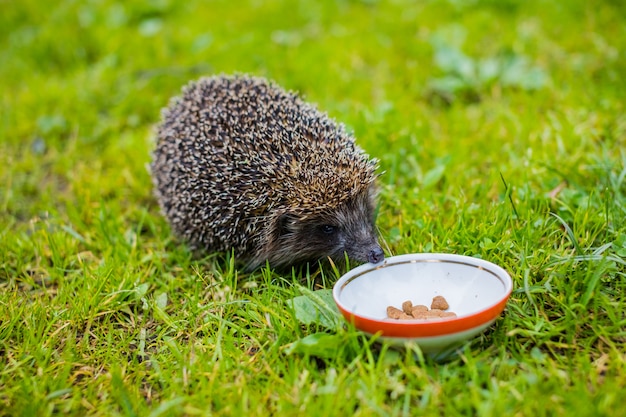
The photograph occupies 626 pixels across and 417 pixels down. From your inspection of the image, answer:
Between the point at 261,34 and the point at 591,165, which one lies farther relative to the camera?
the point at 261,34

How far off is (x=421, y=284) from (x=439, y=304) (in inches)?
8.1

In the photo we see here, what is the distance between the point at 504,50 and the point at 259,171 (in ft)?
11.3

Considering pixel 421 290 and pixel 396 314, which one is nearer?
pixel 396 314

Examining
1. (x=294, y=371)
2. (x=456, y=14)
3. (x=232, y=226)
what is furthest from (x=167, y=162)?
(x=456, y=14)

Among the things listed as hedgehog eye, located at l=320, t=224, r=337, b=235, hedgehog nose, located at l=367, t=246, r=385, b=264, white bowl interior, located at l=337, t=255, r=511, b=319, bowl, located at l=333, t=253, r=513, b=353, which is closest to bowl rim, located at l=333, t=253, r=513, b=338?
bowl, located at l=333, t=253, r=513, b=353

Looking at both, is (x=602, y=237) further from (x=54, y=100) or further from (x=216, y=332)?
(x=54, y=100)

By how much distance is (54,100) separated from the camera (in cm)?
625

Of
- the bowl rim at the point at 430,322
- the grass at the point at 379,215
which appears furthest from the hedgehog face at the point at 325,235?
the bowl rim at the point at 430,322

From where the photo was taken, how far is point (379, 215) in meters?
4.17

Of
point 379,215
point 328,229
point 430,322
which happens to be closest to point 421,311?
point 430,322

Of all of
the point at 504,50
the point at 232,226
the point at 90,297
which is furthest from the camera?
the point at 504,50

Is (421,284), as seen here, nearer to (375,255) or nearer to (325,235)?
(375,255)

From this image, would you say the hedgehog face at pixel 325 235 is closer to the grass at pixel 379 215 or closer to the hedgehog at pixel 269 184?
the hedgehog at pixel 269 184

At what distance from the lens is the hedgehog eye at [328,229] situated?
378 cm
